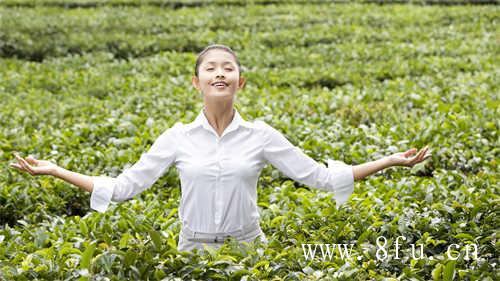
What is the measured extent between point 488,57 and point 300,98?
3.88 meters

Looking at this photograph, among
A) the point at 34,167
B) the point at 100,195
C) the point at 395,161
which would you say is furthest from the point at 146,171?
the point at 395,161

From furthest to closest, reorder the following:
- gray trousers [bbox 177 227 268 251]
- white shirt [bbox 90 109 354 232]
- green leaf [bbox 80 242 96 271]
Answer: gray trousers [bbox 177 227 268 251]
white shirt [bbox 90 109 354 232]
green leaf [bbox 80 242 96 271]

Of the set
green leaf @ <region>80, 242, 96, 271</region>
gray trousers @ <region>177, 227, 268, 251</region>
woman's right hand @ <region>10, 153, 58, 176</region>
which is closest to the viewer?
green leaf @ <region>80, 242, 96, 271</region>

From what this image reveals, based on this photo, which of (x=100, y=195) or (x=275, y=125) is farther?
(x=275, y=125)

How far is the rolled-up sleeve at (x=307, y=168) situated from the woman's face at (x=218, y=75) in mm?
276

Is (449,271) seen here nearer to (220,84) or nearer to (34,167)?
(220,84)

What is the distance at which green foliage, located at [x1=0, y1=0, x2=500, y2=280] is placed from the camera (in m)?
3.14

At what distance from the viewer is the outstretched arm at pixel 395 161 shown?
3.02 m

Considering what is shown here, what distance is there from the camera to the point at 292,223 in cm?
389

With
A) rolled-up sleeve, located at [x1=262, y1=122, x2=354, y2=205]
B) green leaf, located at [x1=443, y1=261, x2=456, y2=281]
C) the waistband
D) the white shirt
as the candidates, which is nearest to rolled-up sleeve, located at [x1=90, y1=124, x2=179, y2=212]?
the white shirt

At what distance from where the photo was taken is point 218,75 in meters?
3.02

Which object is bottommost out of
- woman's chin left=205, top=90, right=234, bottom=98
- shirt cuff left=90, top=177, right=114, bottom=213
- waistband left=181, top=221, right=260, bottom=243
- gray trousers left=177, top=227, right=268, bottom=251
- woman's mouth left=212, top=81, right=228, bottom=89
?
gray trousers left=177, top=227, right=268, bottom=251

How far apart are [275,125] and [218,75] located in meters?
3.29

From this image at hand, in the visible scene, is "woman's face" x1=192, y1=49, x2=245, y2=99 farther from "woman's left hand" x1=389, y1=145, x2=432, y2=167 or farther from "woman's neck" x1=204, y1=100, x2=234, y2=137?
"woman's left hand" x1=389, y1=145, x2=432, y2=167
